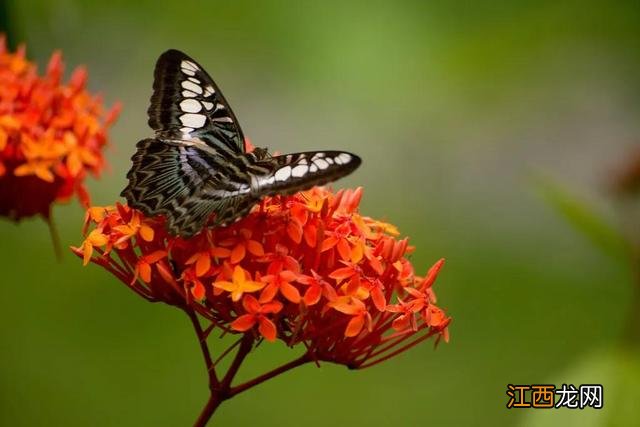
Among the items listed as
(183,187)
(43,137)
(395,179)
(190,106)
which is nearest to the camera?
(183,187)

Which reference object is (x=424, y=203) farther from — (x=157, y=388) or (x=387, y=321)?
(x=387, y=321)

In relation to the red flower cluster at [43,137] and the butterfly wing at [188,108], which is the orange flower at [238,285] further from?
the red flower cluster at [43,137]

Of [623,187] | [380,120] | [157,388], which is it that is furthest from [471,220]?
[623,187]

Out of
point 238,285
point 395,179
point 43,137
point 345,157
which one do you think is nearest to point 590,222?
point 345,157

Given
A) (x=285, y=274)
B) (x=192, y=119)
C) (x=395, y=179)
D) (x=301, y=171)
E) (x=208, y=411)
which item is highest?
(x=395, y=179)

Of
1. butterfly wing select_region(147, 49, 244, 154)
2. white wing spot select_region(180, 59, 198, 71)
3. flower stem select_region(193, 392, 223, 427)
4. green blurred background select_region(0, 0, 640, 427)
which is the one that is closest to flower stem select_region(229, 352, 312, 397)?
flower stem select_region(193, 392, 223, 427)

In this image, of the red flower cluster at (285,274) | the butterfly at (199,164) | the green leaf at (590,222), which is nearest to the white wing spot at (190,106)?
the butterfly at (199,164)

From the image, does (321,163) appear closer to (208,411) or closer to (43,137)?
(208,411)
